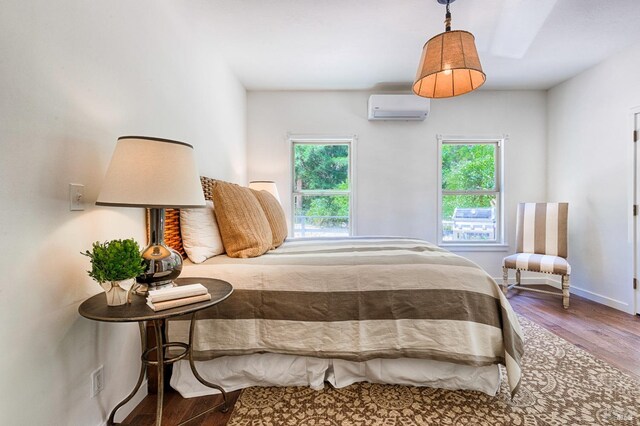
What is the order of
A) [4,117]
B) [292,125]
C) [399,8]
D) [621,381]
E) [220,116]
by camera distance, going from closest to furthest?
[4,117]
[621,381]
[399,8]
[220,116]
[292,125]

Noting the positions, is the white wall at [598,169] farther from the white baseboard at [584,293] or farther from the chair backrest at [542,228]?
the chair backrest at [542,228]

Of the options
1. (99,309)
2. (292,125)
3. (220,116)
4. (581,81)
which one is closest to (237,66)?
(220,116)

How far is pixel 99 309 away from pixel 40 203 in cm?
44

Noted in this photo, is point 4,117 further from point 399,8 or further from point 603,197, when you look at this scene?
point 603,197

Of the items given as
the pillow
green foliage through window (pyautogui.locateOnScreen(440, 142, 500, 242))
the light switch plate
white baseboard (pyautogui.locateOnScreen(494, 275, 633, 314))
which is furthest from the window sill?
the light switch plate

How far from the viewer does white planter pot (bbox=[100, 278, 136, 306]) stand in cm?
109

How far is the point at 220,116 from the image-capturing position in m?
2.78

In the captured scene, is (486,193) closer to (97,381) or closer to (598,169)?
(598,169)

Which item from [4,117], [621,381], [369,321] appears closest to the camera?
[4,117]

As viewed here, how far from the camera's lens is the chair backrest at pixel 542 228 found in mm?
3076

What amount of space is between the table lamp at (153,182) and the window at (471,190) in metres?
3.31

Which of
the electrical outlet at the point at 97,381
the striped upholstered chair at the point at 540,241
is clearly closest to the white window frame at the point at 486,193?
the striped upholstered chair at the point at 540,241

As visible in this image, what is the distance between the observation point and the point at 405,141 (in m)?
3.62

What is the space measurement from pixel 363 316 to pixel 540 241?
2.86 metres
